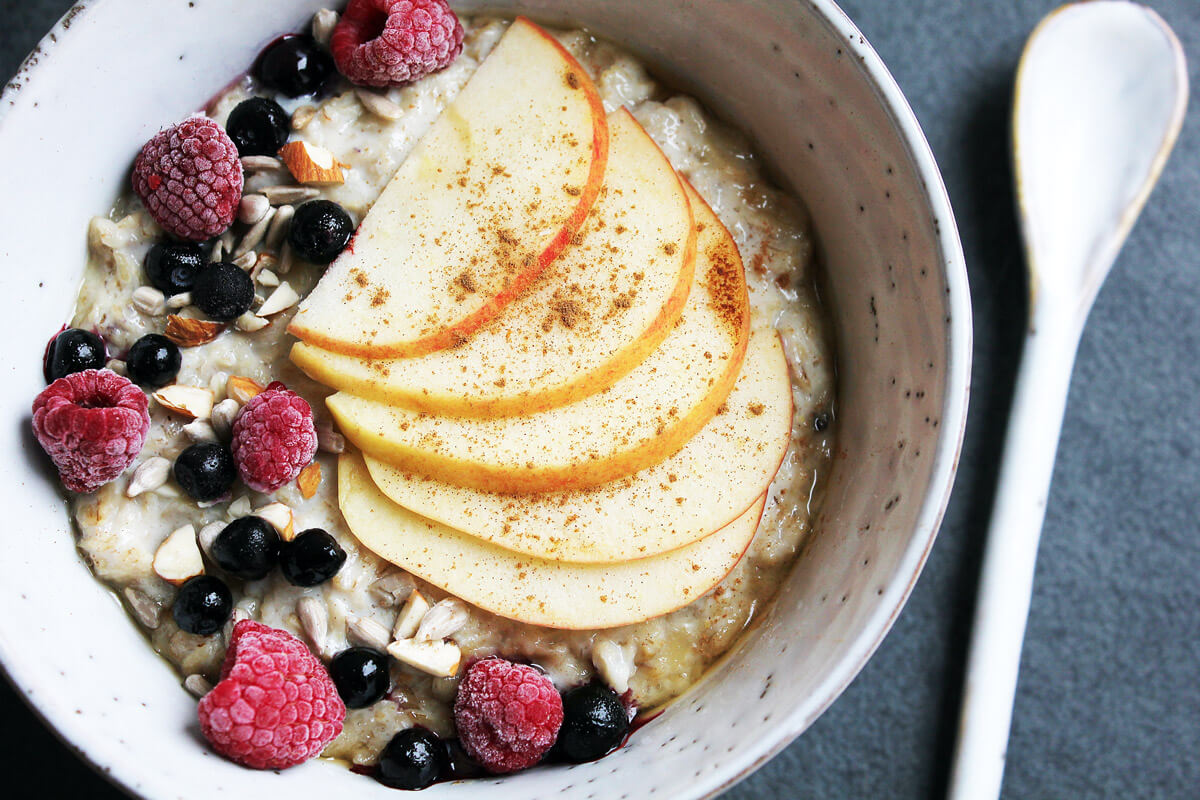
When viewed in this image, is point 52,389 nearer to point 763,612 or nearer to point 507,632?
point 507,632

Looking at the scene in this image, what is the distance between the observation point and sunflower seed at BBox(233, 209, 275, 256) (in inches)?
68.2

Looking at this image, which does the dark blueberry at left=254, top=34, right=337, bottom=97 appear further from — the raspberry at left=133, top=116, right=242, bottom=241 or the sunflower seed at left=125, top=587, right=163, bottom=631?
the sunflower seed at left=125, top=587, right=163, bottom=631

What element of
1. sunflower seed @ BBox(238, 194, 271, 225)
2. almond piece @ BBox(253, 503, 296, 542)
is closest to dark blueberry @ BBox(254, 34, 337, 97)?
sunflower seed @ BBox(238, 194, 271, 225)

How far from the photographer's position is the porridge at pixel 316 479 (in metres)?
1.62

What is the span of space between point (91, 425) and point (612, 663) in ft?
3.26

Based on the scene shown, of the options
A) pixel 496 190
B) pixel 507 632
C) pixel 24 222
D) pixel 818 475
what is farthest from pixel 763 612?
pixel 24 222

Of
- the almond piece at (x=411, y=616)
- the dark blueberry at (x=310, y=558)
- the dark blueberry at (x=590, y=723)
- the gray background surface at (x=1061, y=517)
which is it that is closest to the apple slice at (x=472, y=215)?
the dark blueberry at (x=310, y=558)

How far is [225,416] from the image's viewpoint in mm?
1656

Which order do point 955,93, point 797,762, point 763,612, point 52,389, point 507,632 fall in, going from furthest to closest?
point 955,93, point 797,762, point 763,612, point 507,632, point 52,389

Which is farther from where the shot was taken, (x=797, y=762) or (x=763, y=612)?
(x=797, y=762)

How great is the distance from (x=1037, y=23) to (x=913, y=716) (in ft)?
6.02

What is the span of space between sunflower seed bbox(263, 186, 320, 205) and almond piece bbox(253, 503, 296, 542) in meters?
0.59

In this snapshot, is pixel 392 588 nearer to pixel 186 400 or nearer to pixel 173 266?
pixel 186 400

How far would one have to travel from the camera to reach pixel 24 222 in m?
1.60
